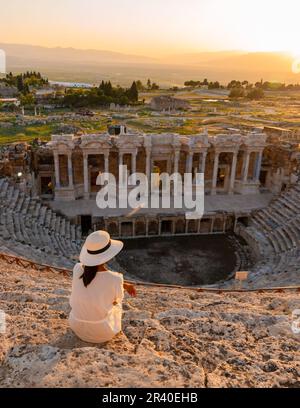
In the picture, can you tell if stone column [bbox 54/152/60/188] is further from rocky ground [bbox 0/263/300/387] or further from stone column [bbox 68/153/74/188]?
rocky ground [bbox 0/263/300/387]

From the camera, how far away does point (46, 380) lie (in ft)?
12.4

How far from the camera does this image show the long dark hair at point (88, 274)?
4.68 m

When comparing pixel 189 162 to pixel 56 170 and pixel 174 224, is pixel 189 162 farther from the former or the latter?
pixel 56 170

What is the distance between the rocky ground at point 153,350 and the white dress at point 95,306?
156mm

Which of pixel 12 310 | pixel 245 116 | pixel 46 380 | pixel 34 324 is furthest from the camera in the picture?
pixel 245 116

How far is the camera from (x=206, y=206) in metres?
23.3

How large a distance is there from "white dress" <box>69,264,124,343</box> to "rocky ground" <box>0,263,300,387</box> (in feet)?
0.51

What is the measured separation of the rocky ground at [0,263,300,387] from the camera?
12.9 feet

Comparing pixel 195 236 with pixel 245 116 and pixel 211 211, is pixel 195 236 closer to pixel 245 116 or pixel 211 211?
pixel 211 211

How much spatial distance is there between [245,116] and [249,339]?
200ft

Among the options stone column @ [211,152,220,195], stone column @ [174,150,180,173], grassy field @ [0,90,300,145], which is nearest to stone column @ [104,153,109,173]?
stone column @ [174,150,180,173]

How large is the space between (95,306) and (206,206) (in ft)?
62.9

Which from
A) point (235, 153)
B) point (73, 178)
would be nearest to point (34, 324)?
point (73, 178)

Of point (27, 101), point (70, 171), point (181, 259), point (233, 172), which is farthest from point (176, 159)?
point (27, 101)
